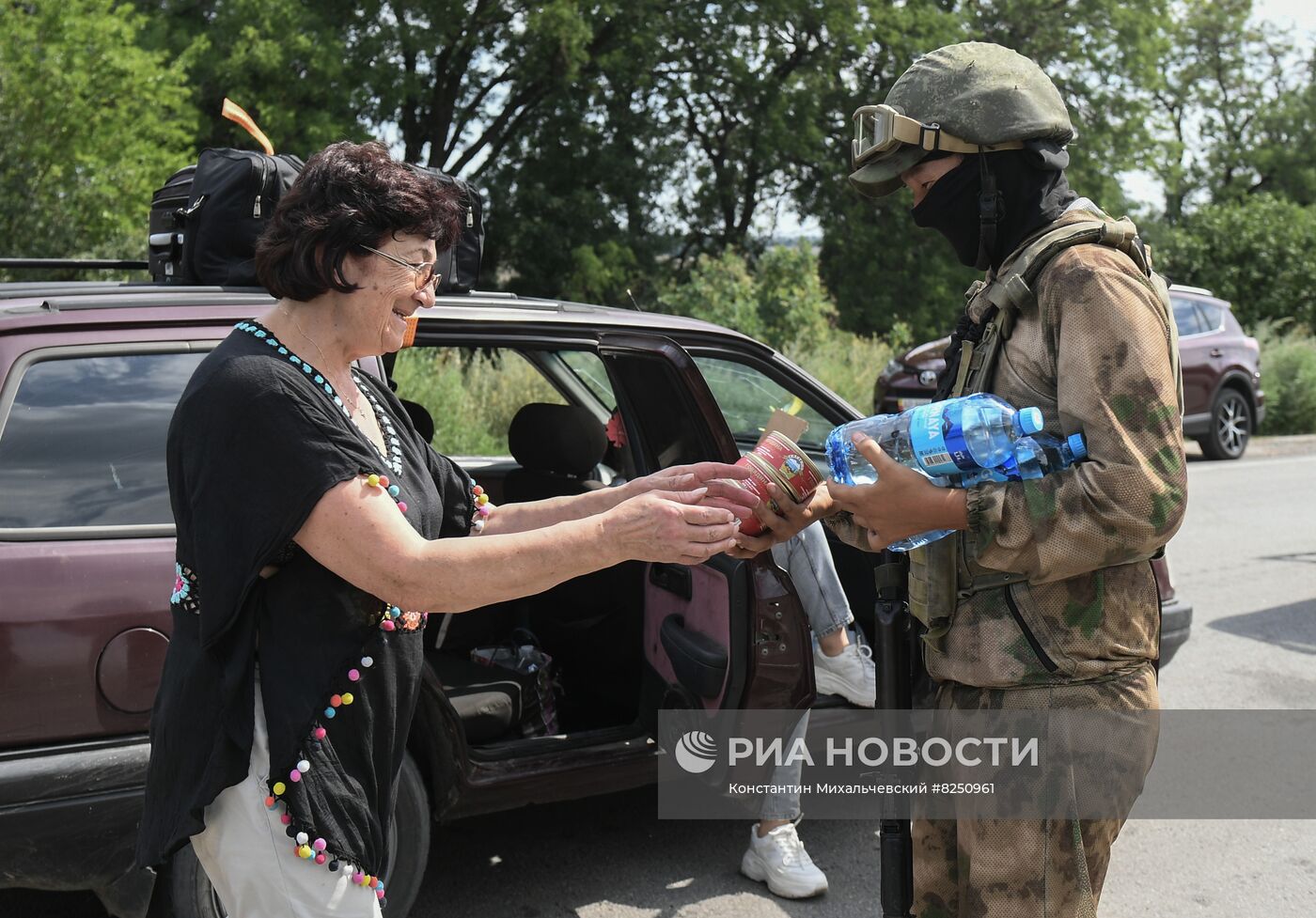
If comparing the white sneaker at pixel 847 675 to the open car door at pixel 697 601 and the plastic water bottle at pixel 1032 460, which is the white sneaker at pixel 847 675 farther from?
the plastic water bottle at pixel 1032 460

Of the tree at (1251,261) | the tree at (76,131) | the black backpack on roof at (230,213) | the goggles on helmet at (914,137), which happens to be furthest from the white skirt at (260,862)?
the tree at (1251,261)

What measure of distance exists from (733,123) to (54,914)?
20.9 meters

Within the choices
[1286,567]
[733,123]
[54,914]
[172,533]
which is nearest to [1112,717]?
[172,533]

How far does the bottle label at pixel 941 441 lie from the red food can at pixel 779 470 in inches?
8.5

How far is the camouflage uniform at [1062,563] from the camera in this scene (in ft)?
6.53

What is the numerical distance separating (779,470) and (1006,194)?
689 mm

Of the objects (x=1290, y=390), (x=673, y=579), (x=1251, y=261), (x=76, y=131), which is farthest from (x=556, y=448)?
(x=1251, y=261)

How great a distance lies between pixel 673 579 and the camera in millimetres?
3809

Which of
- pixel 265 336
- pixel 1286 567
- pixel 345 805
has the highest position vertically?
pixel 265 336

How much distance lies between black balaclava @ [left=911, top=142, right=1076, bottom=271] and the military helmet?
34mm

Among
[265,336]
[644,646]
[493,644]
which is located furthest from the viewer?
[493,644]

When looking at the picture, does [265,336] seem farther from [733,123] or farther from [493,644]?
[733,123]

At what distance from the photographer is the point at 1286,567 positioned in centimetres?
809

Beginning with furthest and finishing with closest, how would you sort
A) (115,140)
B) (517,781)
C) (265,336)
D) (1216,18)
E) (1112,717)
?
(1216,18) → (115,140) → (517,781) → (1112,717) → (265,336)
